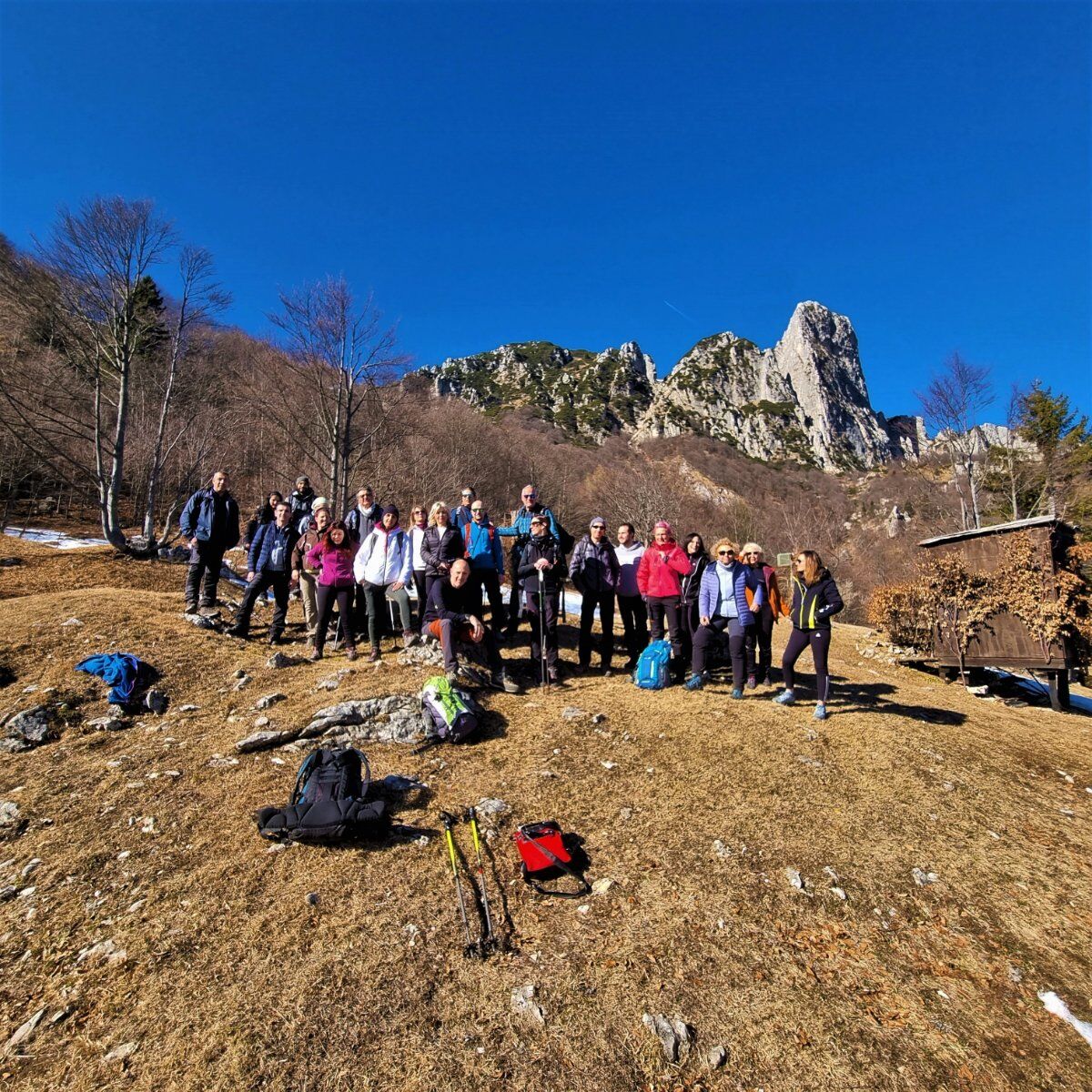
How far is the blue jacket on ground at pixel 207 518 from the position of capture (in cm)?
857

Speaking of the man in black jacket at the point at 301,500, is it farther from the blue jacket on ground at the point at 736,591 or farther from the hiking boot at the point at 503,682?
the blue jacket on ground at the point at 736,591

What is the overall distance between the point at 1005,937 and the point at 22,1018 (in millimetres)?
5967

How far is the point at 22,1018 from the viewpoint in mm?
2742

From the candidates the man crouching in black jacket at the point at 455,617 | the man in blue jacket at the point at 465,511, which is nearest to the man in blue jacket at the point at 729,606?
the man crouching in black jacket at the point at 455,617

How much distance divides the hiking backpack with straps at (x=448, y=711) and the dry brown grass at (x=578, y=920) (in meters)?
0.27

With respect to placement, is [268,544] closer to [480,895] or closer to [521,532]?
[521,532]

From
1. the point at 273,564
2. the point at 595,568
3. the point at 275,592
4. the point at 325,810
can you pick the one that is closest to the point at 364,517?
the point at 273,564

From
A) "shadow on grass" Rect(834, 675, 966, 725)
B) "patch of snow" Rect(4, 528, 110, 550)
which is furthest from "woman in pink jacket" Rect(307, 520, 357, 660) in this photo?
"patch of snow" Rect(4, 528, 110, 550)

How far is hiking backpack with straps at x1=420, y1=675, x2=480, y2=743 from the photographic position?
5648 mm

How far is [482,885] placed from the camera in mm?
3703

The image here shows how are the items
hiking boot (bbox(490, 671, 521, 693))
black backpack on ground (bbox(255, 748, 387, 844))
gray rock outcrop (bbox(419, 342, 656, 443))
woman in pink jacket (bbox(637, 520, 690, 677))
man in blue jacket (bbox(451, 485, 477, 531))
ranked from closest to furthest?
black backpack on ground (bbox(255, 748, 387, 844)), hiking boot (bbox(490, 671, 521, 693)), woman in pink jacket (bbox(637, 520, 690, 677)), man in blue jacket (bbox(451, 485, 477, 531)), gray rock outcrop (bbox(419, 342, 656, 443))

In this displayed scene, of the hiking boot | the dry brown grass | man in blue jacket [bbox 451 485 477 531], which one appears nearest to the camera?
the dry brown grass

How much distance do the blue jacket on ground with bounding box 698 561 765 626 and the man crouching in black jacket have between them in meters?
2.83

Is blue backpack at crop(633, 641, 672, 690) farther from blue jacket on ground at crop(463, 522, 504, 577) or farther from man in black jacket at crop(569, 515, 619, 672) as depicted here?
blue jacket on ground at crop(463, 522, 504, 577)
